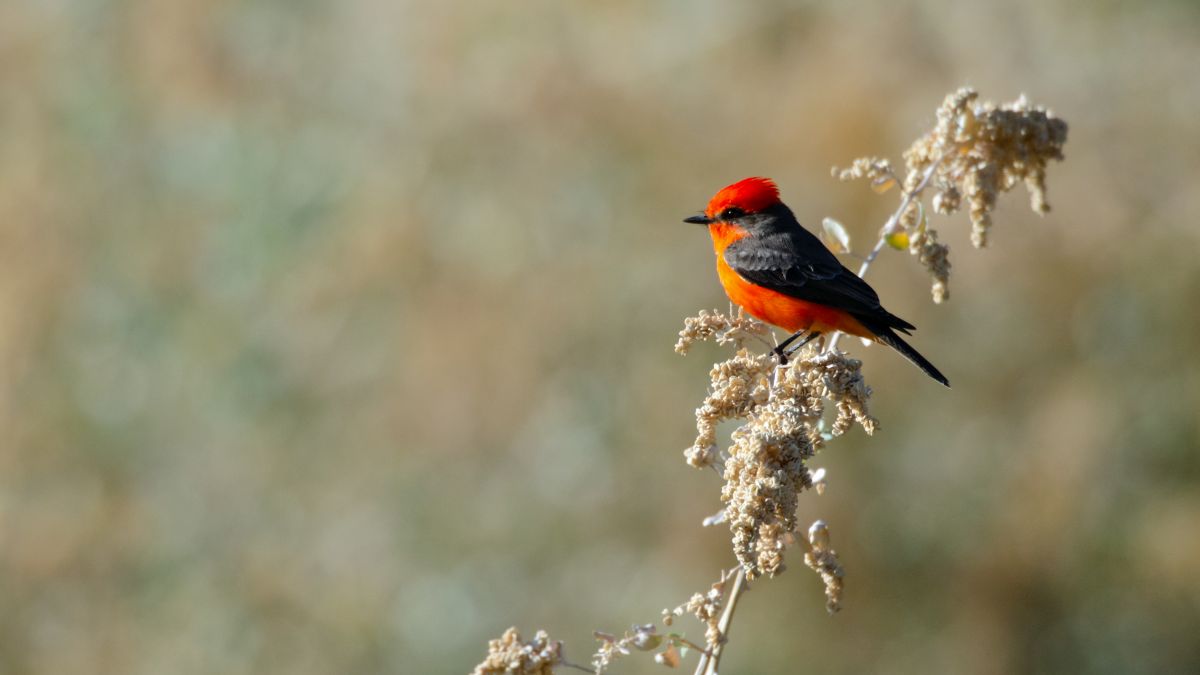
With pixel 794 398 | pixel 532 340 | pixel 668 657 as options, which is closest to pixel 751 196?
pixel 794 398

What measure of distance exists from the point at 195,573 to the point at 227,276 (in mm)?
2039

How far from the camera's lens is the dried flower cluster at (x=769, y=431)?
2355 millimetres

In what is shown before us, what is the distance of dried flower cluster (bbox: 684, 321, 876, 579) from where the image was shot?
236cm

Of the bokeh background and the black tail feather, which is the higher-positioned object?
the bokeh background

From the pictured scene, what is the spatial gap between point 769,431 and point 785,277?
6.61 ft

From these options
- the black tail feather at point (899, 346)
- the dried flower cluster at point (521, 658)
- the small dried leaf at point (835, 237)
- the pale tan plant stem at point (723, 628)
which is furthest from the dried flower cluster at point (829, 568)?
the black tail feather at point (899, 346)

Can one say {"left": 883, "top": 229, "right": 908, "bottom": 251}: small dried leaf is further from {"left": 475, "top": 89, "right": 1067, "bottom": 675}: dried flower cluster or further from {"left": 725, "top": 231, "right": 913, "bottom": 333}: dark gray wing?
{"left": 725, "top": 231, "right": 913, "bottom": 333}: dark gray wing

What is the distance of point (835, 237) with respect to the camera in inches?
130

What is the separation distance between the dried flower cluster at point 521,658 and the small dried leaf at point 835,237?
1354 mm

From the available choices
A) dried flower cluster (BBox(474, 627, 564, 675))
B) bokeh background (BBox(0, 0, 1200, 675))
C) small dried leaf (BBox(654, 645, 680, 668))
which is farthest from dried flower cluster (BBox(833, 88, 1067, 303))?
bokeh background (BBox(0, 0, 1200, 675))

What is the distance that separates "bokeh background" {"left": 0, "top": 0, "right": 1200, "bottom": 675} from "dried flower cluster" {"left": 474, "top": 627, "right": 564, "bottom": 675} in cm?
515

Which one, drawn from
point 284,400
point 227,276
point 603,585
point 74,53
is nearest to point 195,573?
point 284,400

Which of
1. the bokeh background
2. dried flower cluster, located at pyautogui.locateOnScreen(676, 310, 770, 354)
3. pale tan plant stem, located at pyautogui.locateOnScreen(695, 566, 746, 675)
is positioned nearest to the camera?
pale tan plant stem, located at pyautogui.locateOnScreen(695, 566, 746, 675)

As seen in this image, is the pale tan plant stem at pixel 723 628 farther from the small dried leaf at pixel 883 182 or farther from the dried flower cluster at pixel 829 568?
the small dried leaf at pixel 883 182
